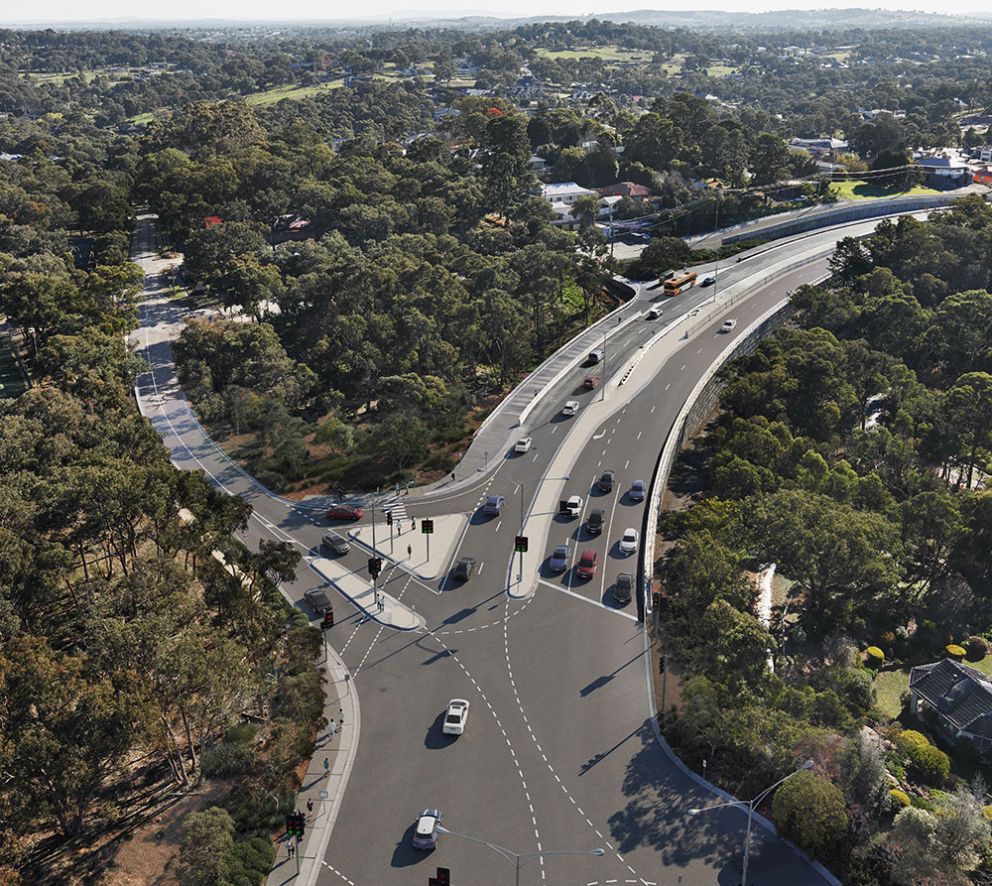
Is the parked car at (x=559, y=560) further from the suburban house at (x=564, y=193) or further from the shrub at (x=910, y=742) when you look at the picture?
the suburban house at (x=564, y=193)

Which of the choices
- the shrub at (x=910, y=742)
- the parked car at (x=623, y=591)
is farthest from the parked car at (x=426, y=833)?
the shrub at (x=910, y=742)

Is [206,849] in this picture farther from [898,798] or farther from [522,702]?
[898,798]

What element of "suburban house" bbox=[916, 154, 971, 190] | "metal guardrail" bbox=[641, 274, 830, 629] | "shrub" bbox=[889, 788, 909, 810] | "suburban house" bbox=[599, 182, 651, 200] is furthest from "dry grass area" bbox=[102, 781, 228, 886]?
"suburban house" bbox=[916, 154, 971, 190]

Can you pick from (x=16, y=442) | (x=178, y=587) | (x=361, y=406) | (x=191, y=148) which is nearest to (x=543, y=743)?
(x=178, y=587)

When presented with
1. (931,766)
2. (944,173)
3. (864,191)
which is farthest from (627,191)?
(931,766)

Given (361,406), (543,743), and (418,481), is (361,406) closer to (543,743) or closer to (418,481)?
(418,481)
